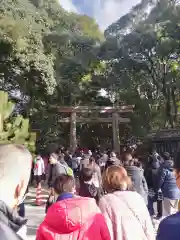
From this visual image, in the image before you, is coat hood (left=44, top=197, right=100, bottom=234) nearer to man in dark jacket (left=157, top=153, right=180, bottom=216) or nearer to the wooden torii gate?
man in dark jacket (left=157, top=153, right=180, bottom=216)

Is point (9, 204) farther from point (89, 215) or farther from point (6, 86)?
point (6, 86)

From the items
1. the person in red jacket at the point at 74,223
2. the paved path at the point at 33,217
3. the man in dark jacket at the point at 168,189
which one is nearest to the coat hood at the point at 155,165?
the man in dark jacket at the point at 168,189

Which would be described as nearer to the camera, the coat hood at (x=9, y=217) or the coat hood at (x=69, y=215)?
the coat hood at (x=9, y=217)

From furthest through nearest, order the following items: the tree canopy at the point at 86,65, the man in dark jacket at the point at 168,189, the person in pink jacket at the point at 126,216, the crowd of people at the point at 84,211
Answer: the tree canopy at the point at 86,65 < the man in dark jacket at the point at 168,189 < the person in pink jacket at the point at 126,216 < the crowd of people at the point at 84,211

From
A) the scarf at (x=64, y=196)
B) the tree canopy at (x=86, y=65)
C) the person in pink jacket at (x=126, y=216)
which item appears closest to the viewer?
the person in pink jacket at (x=126, y=216)

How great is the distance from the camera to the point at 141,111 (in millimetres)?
→ 27203

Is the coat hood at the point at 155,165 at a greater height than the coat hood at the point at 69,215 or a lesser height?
greater

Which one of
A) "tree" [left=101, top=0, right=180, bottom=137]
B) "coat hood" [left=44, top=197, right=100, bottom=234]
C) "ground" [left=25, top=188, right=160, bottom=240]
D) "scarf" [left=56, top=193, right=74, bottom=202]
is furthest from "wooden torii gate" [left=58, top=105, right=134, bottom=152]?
"coat hood" [left=44, top=197, right=100, bottom=234]


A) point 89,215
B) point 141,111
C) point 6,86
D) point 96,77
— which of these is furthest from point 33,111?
point 89,215

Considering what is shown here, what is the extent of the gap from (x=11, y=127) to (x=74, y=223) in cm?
990

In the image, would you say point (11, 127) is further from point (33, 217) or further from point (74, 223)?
point (74, 223)

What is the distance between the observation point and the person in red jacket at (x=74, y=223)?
240cm

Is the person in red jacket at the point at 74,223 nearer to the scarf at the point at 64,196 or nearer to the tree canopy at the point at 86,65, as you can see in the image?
the scarf at the point at 64,196

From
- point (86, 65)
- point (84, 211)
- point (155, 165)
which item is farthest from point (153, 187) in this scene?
point (86, 65)
